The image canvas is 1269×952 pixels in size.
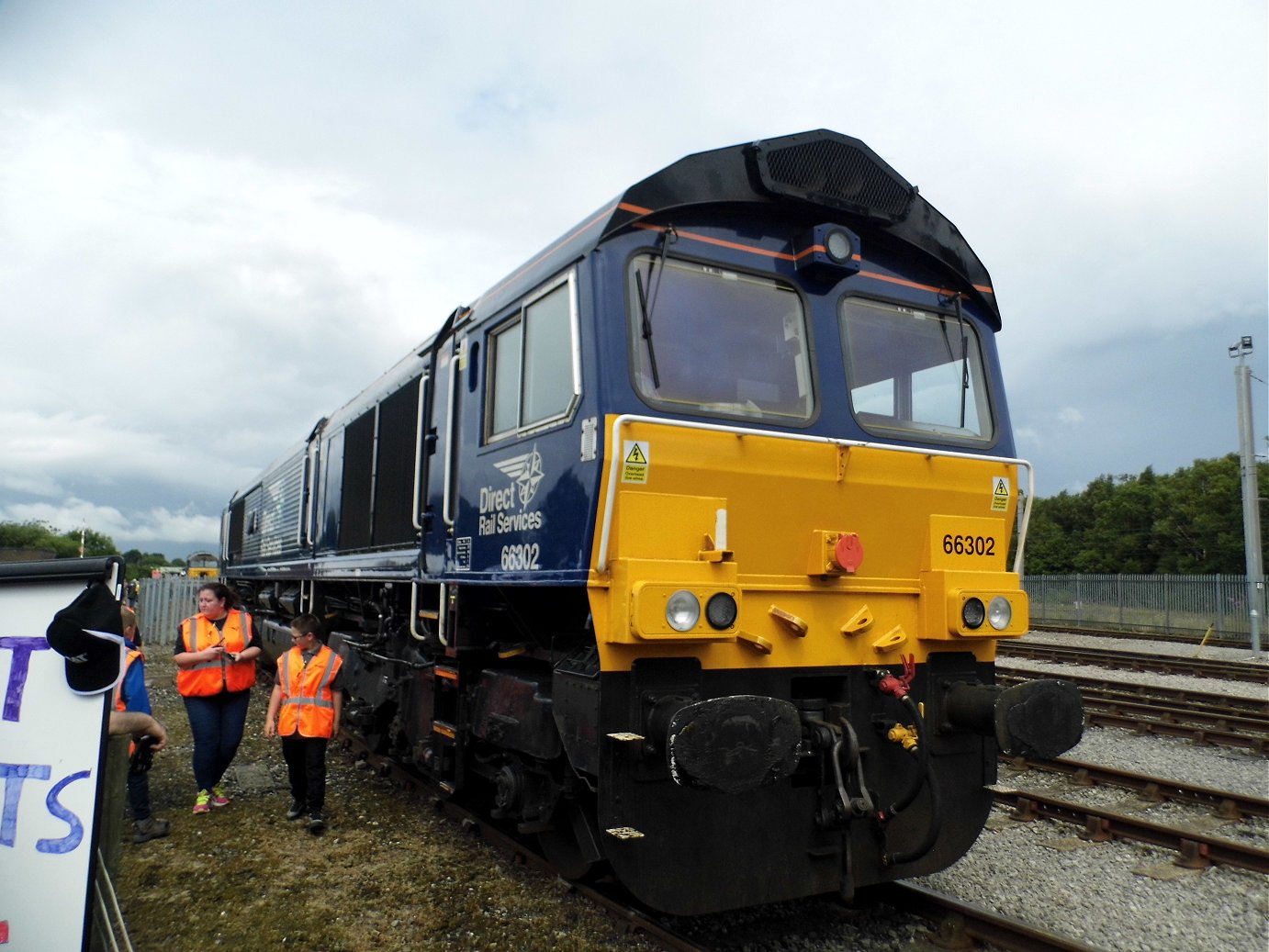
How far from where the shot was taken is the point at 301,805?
6883 millimetres

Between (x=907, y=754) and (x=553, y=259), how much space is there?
3068mm

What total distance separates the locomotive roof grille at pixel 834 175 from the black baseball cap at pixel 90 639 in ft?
11.2

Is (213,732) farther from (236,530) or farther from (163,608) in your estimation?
(163,608)

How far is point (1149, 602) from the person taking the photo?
87.6 feet

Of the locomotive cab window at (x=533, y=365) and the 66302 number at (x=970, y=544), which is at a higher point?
the locomotive cab window at (x=533, y=365)

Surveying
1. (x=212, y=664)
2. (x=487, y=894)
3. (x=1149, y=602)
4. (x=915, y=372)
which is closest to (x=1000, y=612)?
(x=915, y=372)

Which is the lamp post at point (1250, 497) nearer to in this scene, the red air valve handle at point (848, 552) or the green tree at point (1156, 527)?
the green tree at point (1156, 527)

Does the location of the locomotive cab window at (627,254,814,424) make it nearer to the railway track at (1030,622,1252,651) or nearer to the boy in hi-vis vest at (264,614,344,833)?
the boy in hi-vis vest at (264,614,344,833)

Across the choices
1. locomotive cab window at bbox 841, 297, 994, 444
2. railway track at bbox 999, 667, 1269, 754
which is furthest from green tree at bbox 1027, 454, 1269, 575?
locomotive cab window at bbox 841, 297, 994, 444

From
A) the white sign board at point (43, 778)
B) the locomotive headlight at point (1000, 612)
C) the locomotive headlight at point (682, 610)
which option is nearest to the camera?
the white sign board at point (43, 778)

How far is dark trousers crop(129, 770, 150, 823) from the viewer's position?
21.4 feet

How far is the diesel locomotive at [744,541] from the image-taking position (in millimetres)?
4082

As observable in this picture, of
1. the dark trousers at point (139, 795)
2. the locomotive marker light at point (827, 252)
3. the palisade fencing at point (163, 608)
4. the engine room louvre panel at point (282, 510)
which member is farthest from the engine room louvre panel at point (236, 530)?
the locomotive marker light at point (827, 252)

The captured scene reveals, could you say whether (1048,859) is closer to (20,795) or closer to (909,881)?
(909,881)
